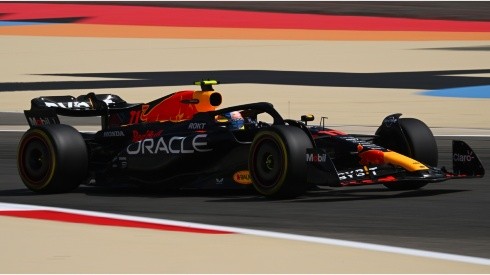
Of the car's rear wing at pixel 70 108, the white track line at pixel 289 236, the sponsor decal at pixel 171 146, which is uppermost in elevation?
the car's rear wing at pixel 70 108

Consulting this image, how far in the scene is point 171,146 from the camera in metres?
13.6

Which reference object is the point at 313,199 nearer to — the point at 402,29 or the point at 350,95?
the point at 350,95

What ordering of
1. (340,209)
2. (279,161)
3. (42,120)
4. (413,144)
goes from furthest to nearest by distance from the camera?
(42,120) → (413,144) → (279,161) → (340,209)

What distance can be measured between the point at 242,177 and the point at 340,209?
149 centimetres

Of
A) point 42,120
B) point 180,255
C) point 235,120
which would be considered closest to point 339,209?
point 235,120

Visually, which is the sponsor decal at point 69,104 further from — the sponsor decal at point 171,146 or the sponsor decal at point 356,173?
the sponsor decal at point 356,173

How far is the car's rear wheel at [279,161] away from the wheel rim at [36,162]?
230cm

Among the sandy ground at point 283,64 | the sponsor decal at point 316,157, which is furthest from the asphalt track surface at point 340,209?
the sandy ground at point 283,64

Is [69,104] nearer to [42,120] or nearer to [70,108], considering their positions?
[70,108]

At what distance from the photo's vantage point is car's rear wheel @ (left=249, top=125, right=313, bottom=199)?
482 inches

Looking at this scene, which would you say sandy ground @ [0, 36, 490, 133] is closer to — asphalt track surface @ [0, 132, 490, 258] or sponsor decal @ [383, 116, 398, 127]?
sponsor decal @ [383, 116, 398, 127]

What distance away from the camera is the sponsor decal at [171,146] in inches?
527

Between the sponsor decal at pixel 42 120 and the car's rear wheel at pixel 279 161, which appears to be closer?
the car's rear wheel at pixel 279 161

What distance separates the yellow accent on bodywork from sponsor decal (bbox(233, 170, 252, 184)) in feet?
4.48
